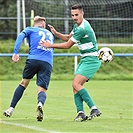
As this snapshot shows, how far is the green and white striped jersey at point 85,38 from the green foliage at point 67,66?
504 inches

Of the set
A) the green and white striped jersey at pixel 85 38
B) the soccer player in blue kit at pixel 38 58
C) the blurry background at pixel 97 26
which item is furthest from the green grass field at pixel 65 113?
the blurry background at pixel 97 26

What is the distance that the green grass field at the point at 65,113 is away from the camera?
903 centimetres

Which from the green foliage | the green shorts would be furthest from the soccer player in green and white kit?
the green foliage

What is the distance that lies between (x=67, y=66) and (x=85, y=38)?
14909mm

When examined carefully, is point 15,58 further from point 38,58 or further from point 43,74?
point 43,74

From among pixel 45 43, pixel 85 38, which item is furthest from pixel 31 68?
pixel 85 38

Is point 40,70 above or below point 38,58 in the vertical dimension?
below

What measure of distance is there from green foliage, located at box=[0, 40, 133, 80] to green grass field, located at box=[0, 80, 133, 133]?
19.0 feet

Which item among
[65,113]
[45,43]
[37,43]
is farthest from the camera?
[65,113]

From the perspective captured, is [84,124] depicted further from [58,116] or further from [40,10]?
[40,10]

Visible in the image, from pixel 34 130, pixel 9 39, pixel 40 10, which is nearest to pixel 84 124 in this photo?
pixel 34 130

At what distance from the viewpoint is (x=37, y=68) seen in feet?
34.3

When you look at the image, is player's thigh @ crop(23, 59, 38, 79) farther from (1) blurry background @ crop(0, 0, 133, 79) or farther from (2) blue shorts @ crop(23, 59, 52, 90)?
(1) blurry background @ crop(0, 0, 133, 79)

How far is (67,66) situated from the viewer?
2519 centimetres
